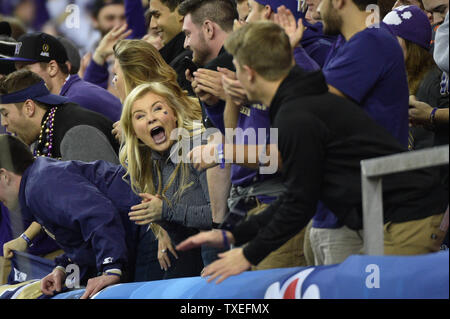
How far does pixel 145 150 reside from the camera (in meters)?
4.90

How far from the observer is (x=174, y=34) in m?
6.34

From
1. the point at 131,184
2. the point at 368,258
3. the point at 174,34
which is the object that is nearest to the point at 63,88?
the point at 174,34

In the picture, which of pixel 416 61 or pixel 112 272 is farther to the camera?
pixel 112 272

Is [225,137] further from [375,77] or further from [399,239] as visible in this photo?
[399,239]

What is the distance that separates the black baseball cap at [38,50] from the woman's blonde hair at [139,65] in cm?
175

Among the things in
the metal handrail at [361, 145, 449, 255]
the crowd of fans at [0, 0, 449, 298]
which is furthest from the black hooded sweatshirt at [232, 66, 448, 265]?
the metal handrail at [361, 145, 449, 255]

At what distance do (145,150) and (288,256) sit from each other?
4.30 feet

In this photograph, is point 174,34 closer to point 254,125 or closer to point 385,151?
point 254,125

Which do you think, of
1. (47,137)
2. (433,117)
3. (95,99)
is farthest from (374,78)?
(95,99)

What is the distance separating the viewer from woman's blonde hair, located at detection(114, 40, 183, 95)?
17.2 feet

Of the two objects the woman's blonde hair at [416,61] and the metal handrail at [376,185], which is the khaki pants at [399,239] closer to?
the metal handrail at [376,185]

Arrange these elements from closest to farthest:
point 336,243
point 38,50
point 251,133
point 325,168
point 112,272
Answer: point 325,168 → point 336,243 → point 251,133 → point 112,272 → point 38,50

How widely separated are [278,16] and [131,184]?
5.20ft

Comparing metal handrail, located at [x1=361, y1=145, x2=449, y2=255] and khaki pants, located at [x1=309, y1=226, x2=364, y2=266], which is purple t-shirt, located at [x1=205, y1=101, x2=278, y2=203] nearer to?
khaki pants, located at [x1=309, y1=226, x2=364, y2=266]
